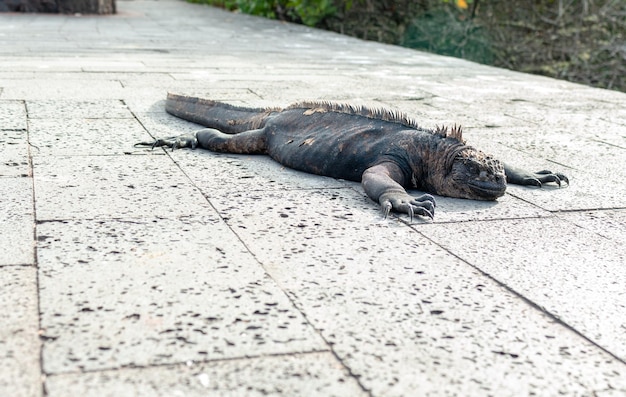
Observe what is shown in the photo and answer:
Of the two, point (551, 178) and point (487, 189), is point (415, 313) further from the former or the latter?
point (551, 178)

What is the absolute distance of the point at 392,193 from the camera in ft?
11.2

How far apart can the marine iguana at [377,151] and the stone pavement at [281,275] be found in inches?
3.7

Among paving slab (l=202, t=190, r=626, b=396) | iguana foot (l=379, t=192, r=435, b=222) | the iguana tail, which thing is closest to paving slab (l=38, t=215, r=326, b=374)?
paving slab (l=202, t=190, r=626, b=396)

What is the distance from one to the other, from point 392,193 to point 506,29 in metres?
11.1

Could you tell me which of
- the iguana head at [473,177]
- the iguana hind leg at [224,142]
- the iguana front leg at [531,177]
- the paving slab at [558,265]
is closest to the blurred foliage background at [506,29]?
the iguana hind leg at [224,142]

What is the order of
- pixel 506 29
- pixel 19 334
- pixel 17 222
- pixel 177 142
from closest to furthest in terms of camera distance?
pixel 19 334 → pixel 17 222 → pixel 177 142 → pixel 506 29

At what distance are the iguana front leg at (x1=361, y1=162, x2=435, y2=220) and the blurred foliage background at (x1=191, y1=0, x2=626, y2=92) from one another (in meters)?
9.22

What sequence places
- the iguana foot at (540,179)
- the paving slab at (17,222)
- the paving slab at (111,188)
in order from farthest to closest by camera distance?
1. the iguana foot at (540,179)
2. the paving slab at (111,188)
3. the paving slab at (17,222)

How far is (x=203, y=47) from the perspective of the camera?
10539mm

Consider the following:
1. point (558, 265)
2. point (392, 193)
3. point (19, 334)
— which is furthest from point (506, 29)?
point (19, 334)

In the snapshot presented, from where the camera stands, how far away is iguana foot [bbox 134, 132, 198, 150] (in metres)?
4.40

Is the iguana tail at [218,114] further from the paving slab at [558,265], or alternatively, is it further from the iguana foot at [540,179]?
the paving slab at [558,265]

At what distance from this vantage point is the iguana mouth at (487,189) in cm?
356

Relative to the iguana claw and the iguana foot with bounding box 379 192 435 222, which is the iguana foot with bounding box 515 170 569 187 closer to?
the iguana claw
